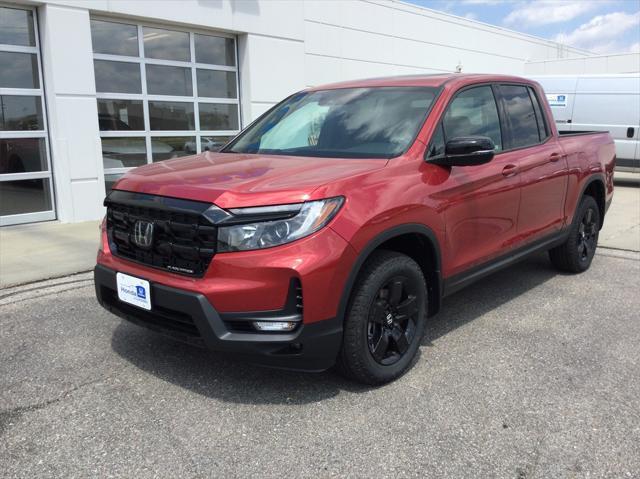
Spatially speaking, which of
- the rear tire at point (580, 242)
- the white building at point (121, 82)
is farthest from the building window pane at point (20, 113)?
the rear tire at point (580, 242)

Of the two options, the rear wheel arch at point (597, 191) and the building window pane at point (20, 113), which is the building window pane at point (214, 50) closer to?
the building window pane at point (20, 113)

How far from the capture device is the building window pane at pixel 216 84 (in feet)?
33.8

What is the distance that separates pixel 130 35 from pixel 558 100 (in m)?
9.49

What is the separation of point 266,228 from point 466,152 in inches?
55.4

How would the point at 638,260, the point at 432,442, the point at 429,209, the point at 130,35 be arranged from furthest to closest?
the point at 130,35 < the point at 638,260 < the point at 429,209 < the point at 432,442

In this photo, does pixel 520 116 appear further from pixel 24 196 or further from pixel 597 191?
pixel 24 196

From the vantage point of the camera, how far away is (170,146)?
392 inches

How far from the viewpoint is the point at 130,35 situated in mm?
9211

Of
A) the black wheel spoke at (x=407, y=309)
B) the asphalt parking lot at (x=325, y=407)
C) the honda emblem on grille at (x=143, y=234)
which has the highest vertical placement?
the honda emblem on grille at (x=143, y=234)

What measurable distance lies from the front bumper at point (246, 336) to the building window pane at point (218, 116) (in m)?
7.79

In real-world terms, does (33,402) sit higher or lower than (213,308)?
lower

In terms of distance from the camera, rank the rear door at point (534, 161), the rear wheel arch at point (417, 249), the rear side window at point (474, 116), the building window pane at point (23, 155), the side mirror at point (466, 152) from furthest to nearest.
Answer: the building window pane at point (23, 155) < the rear door at point (534, 161) < the rear side window at point (474, 116) < the side mirror at point (466, 152) < the rear wheel arch at point (417, 249)

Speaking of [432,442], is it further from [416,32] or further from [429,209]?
[416,32]

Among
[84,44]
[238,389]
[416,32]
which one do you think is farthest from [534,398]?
[416,32]
